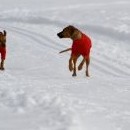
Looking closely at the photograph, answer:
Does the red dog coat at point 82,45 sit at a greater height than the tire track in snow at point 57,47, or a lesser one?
greater

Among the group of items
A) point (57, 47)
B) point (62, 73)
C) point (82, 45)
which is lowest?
point (57, 47)

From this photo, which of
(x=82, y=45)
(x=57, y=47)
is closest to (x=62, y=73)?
(x=82, y=45)

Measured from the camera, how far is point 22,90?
708 centimetres

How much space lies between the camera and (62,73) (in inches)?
416

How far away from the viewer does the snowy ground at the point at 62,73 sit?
19.0ft

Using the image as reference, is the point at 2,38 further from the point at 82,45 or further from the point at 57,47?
the point at 57,47

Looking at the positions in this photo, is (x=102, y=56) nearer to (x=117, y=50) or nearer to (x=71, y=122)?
(x=117, y=50)

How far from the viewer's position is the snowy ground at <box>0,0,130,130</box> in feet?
Answer: 19.0

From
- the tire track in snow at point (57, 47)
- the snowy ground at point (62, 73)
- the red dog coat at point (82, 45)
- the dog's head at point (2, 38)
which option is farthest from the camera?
the tire track in snow at point (57, 47)

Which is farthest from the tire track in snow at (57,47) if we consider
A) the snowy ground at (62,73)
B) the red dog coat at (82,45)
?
the red dog coat at (82,45)

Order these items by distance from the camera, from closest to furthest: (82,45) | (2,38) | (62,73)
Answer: (82,45), (2,38), (62,73)

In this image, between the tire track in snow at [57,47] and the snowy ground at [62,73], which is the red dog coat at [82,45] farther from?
the tire track in snow at [57,47]

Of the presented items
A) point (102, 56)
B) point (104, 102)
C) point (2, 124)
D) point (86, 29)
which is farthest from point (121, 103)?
point (86, 29)

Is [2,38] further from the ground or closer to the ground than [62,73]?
further from the ground
